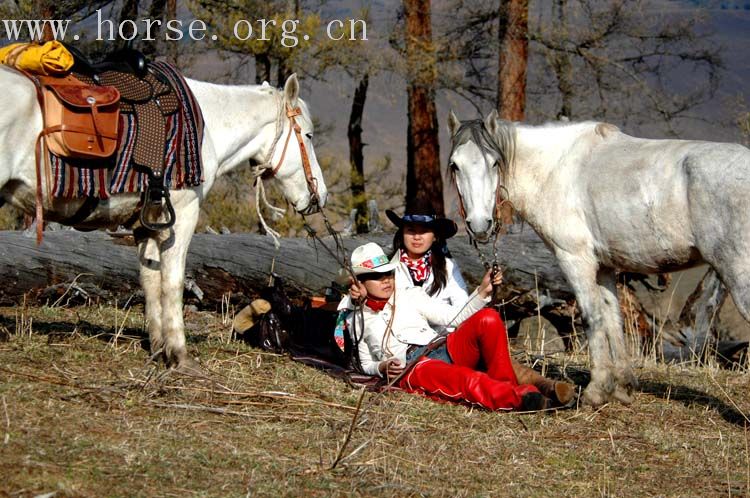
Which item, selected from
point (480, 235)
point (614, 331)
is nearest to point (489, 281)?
point (480, 235)

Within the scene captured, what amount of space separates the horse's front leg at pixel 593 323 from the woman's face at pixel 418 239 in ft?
2.92

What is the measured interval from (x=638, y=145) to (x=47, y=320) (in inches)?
181

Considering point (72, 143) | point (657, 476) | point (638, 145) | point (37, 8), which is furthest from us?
point (37, 8)

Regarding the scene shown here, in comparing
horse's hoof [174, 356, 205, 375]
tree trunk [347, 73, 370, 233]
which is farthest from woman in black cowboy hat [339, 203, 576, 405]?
tree trunk [347, 73, 370, 233]

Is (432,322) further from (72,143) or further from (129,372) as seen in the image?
(72,143)

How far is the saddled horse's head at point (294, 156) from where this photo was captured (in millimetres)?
6352

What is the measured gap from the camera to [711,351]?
945 centimetres

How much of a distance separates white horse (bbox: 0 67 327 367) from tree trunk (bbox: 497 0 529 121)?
866cm

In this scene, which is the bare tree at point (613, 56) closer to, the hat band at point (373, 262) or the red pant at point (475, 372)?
the hat band at point (373, 262)

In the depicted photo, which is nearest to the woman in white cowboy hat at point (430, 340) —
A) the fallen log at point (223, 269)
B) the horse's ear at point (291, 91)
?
the horse's ear at point (291, 91)

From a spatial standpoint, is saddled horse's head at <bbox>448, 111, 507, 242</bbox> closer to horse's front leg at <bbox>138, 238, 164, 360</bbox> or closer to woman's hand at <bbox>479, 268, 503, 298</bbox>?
woman's hand at <bbox>479, 268, 503, 298</bbox>

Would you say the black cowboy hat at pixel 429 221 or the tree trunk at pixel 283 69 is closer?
the black cowboy hat at pixel 429 221

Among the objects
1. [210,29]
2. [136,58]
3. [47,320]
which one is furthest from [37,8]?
[136,58]

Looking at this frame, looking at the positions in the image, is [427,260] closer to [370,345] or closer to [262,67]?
[370,345]
